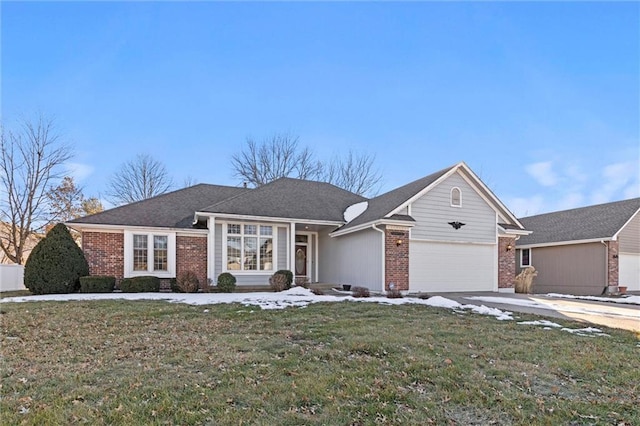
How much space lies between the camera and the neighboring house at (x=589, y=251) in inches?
742

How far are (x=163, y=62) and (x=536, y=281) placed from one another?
69.0 ft

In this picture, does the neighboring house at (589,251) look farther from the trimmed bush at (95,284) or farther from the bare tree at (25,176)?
the bare tree at (25,176)

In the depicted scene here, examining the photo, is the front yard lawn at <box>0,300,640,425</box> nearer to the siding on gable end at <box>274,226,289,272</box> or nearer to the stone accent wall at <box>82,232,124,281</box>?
the stone accent wall at <box>82,232,124,281</box>

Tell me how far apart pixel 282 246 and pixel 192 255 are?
357 cm

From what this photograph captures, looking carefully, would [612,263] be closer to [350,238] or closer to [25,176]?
[350,238]

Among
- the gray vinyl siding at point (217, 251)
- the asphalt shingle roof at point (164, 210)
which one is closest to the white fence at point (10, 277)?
the asphalt shingle roof at point (164, 210)

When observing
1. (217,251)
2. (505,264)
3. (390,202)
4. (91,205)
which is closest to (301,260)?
(217,251)

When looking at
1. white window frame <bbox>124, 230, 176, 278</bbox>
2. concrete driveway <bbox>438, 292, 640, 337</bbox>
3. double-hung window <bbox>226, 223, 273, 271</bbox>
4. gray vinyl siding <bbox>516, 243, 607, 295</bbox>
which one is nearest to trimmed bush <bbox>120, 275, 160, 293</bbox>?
white window frame <bbox>124, 230, 176, 278</bbox>

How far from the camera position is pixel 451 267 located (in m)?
15.6

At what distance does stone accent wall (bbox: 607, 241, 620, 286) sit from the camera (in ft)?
60.9

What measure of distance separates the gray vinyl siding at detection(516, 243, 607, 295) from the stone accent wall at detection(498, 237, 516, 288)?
5.52m

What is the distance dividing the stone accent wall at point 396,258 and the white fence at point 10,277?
51.6 feet

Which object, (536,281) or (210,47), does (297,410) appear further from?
→ (536,281)

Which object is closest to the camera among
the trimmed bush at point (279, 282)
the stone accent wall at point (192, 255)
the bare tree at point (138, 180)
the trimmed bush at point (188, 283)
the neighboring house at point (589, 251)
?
the trimmed bush at point (188, 283)
